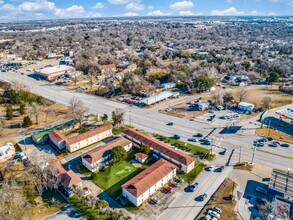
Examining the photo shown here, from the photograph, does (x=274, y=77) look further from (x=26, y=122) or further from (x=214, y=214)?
(x=26, y=122)

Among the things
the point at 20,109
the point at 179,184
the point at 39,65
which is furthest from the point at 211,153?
the point at 39,65

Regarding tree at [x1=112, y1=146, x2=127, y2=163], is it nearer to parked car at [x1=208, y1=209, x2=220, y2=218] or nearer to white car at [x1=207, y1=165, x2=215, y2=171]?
white car at [x1=207, y1=165, x2=215, y2=171]

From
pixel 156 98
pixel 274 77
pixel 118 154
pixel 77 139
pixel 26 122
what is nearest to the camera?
pixel 118 154

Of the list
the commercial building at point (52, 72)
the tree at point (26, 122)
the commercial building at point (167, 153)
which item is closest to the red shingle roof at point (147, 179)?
the commercial building at point (167, 153)

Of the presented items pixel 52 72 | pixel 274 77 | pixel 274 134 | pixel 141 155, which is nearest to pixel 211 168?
pixel 141 155

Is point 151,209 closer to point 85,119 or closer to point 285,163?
point 285,163
